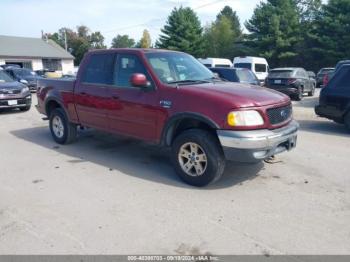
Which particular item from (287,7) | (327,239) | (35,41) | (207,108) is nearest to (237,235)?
(327,239)

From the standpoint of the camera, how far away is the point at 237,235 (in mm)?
3648

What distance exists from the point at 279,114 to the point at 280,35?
37.9 meters

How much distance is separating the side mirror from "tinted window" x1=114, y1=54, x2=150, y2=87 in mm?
243

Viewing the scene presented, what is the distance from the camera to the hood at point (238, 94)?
4.63 metres

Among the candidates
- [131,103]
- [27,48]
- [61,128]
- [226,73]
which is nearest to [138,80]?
[131,103]

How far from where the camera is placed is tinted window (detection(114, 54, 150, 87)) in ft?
18.5

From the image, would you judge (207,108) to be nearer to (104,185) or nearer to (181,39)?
(104,185)

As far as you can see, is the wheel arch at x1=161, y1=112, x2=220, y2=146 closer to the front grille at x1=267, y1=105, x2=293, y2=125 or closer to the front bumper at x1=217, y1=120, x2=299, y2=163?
the front bumper at x1=217, y1=120, x2=299, y2=163

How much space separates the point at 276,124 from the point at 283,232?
169 centimetres

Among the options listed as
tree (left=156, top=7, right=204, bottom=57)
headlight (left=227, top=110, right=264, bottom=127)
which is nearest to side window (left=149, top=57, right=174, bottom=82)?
headlight (left=227, top=110, right=264, bottom=127)

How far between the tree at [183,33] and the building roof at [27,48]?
1604 centimetres

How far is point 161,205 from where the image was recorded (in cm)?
438

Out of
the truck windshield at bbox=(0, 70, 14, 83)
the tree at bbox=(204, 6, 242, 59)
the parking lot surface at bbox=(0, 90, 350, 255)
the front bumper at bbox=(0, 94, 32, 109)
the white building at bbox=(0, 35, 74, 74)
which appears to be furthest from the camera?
the tree at bbox=(204, 6, 242, 59)

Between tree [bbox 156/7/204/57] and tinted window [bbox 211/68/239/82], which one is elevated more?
tree [bbox 156/7/204/57]
